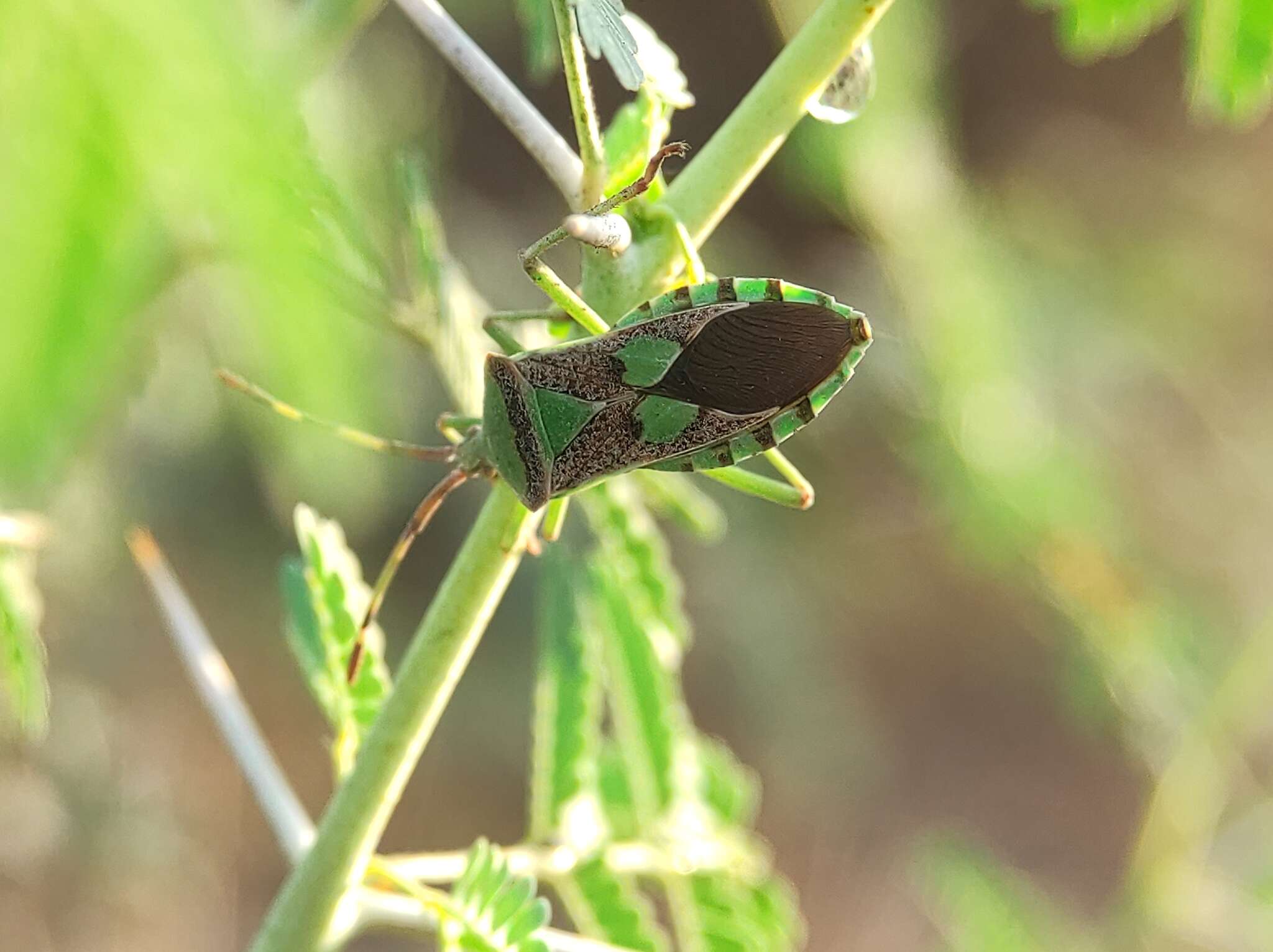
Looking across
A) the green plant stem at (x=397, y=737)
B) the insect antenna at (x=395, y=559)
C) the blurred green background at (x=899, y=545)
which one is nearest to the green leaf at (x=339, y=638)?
the insect antenna at (x=395, y=559)

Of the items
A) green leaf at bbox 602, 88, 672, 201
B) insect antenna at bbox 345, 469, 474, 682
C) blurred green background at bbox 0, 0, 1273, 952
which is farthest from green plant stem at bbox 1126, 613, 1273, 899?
green leaf at bbox 602, 88, 672, 201

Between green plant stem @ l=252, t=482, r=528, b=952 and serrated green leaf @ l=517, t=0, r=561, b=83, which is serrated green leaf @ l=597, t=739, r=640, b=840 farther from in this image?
serrated green leaf @ l=517, t=0, r=561, b=83

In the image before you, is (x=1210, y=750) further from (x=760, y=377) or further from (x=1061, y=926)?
(x=760, y=377)

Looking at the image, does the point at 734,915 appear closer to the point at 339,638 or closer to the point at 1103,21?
the point at 339,638

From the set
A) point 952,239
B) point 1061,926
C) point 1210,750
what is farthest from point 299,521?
point 952,239

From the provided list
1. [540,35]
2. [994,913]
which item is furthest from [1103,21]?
[994,913]

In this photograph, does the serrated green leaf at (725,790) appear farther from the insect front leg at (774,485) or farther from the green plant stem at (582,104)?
the green plant stem at (582,104)
